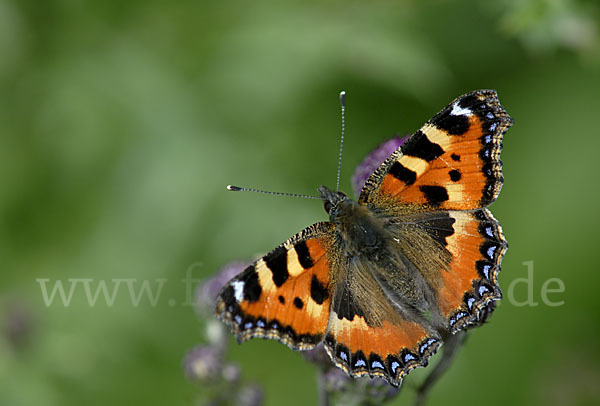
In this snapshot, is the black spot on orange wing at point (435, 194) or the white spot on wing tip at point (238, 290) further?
the black spot on orange wing at point (435, 194)

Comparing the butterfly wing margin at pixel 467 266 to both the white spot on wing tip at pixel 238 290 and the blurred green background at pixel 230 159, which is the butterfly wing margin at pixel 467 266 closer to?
the white spot on wing tip at pixel 238 290

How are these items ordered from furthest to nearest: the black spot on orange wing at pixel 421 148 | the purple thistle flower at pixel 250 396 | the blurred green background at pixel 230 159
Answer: the blurred green background at pixel 230 159 < the purple thistle flower at pixel 250 396 < the black spot on orange wing at pixel 421 148

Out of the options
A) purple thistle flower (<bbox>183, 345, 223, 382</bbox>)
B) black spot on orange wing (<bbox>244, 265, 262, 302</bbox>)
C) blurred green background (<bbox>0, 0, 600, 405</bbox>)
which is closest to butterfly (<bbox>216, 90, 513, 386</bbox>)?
black spot on orange wing (<bbox>244, 265, 262, 302</bbox>)

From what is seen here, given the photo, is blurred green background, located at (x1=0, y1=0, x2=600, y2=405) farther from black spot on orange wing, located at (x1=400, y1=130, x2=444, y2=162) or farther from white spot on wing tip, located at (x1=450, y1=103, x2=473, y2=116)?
white spot on wing tip, located at (x1=450, y1=103, x2=473, y2=116)

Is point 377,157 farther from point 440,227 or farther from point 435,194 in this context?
point 440,227

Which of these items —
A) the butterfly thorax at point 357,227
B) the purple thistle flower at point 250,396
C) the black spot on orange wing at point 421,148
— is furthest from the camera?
the purple thistle flower at point 250,396

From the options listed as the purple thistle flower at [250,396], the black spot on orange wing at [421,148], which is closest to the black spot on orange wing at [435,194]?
the black spot on orange wing at [421,148]

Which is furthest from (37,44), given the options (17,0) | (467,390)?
(467,390)

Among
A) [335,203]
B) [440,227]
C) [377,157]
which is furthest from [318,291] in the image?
[377,157]

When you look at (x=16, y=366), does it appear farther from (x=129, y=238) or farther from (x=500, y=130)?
(x=500, y=130)
